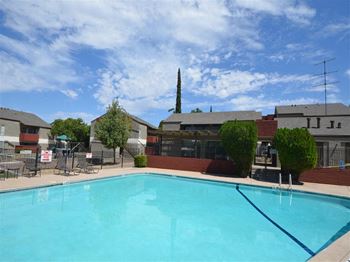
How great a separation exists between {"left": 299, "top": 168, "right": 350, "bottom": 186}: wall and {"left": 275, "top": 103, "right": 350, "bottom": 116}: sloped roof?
22103 mm

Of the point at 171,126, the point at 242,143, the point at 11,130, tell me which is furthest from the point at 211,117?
the point at 11,130

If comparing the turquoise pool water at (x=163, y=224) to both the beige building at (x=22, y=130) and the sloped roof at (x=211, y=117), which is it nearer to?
the sloped roof at (x=211, y=117)

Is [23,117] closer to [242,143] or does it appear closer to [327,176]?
[242,143]

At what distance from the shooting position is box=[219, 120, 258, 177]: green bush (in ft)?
62.3

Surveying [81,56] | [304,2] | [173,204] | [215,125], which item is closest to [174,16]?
[304,2]

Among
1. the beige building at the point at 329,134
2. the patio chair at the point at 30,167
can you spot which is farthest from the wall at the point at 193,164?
the patio chair at the point at 30,167

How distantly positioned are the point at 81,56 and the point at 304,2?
13.1m

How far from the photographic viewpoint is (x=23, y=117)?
4119 cm

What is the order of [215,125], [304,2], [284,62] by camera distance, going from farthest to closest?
[215,125]
[284,62]
[304,2]

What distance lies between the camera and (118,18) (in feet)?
41.6

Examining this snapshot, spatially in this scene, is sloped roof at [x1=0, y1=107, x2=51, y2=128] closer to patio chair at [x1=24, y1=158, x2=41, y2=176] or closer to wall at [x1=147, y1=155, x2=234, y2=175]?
wall at [x1=147, y1=155, x2=234, y2=175]

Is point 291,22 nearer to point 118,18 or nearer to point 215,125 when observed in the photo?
point 118,18

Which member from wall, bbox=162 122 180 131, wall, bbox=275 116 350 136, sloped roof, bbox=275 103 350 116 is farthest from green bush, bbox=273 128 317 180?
wall, bbox=162 122 180 131

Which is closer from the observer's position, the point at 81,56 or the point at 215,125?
the point at 81,56
